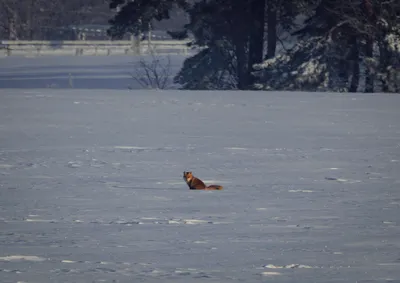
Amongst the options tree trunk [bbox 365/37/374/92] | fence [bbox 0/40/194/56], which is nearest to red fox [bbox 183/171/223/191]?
tree trunk [bbox 365/37/374/92]

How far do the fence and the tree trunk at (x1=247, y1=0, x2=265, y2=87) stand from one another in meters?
26.2

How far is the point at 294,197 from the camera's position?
10.0 metres

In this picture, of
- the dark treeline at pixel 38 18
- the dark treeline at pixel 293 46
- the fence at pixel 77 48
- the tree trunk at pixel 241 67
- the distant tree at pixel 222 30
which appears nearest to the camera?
the dark treeline at pixel 293 46

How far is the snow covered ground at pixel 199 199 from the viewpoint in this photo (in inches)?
270

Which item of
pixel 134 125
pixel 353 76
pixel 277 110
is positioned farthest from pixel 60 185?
pixel 353 76

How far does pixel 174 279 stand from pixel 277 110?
16231mm

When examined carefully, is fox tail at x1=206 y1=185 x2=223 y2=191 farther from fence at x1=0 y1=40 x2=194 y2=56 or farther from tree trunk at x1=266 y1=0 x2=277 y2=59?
fence at x1=0 y1=40 x2=194 y2=56

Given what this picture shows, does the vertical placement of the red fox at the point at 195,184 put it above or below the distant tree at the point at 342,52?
above

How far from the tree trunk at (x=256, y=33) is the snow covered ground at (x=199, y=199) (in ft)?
51.9

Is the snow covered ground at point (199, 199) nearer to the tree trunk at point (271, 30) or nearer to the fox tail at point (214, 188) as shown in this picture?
the fox tail at point (214, 188)

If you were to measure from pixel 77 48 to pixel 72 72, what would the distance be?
15.4 metres

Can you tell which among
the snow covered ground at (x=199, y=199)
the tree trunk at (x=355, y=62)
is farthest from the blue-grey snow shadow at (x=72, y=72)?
the snow covered ground at (x=199, y=199)

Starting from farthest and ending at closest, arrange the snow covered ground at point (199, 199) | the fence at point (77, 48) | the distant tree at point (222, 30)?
the fence at point (77, 48)
the distant tree at point (222, 30)
the snow covered ground at point (199, 199)

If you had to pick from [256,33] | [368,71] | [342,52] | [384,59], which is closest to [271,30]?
[256,33]
